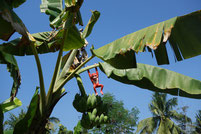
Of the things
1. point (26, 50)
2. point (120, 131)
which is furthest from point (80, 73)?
point (120, 131)

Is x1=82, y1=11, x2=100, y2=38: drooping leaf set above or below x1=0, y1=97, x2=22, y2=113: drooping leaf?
above

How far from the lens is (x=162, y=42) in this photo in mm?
2049

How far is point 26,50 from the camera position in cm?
324

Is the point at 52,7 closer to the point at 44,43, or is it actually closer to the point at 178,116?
the point at 44,43

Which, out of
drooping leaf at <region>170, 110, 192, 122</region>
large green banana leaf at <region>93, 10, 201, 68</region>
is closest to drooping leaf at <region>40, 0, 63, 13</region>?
large green banana leaf at <region>93, 10, 201, 68</region>

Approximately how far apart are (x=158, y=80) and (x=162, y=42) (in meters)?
1.00

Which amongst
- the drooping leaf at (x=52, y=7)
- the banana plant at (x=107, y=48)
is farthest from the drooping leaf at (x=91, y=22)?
the drooping leaf at (x=52, y=7)

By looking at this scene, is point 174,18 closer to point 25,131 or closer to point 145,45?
point 145,45

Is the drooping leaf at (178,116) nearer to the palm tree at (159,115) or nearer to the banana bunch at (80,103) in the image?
the palm tree at (159,115)

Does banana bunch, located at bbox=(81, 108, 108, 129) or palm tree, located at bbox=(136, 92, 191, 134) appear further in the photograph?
palm tree, located at bbox=(136, 92, 191, 134)

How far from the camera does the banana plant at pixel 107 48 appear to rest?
2.15 metres

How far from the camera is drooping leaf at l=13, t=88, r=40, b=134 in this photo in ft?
8.77

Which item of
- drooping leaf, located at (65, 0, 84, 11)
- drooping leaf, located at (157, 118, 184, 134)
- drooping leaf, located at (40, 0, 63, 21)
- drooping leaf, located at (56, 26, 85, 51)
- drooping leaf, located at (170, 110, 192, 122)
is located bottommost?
drooping leaf, located at (157, 118, 184, 134)

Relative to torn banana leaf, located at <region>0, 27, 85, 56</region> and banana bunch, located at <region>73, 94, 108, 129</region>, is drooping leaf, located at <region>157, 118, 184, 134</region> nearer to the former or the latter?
banana bunch, located at <region>73, 94, 108, 129</region>
